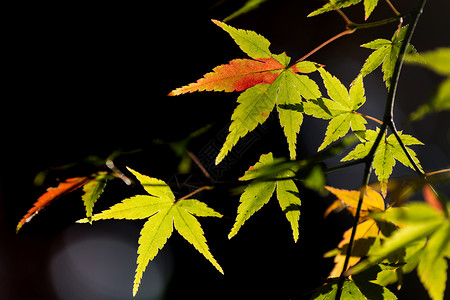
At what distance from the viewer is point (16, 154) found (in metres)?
3.39

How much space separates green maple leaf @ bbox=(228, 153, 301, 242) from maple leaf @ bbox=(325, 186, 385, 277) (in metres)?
0.17

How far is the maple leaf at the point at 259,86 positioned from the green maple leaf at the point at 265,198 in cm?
6

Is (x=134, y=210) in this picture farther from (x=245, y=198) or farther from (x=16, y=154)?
(x=16, y=154)

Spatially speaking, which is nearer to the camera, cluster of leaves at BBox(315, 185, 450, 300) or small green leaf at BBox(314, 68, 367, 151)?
cluster of leaves at BBox(315, 185, 450, 300)

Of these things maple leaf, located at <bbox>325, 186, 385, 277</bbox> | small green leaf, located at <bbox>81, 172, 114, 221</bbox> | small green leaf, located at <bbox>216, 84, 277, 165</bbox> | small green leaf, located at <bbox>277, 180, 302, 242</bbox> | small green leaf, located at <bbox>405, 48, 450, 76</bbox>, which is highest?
small green leaf, located at <bbox>405, 48, 450, 76</bbox>

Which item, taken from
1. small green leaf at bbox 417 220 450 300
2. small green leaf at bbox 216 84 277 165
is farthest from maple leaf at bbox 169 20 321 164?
small green leaf at bbox 417 220 450 300

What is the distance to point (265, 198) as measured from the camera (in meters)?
0.71

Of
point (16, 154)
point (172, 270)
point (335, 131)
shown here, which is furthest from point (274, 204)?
point (335, 131)

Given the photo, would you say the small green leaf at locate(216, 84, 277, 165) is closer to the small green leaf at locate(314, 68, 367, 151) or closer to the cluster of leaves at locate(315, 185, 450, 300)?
the small green leaf at locate(314, 68, 367, 151)

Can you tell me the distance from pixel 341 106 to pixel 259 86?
0.19 m

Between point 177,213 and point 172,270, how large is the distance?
395 centimetres

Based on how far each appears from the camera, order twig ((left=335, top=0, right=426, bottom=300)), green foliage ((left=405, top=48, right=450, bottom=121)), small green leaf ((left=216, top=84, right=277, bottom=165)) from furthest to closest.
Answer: small green leaf ((left=216, top=84, right=277, bottom=165)) → twig ((left=335, top=0, right=426, bottom=300)) → green foliage ((left=405, top=48, right=450, bottom=121))

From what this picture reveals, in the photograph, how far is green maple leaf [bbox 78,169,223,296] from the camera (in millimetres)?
708

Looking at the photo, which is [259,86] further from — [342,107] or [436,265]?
[436,265]
